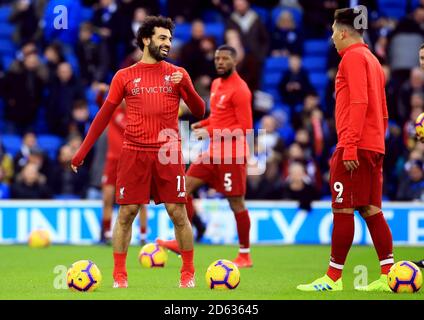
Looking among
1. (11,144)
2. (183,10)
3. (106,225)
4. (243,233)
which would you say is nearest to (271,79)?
(183,10)

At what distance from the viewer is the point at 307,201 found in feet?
60.8

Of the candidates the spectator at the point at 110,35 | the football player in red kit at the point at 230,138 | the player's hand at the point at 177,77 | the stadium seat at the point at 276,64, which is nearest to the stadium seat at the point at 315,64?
the stadium seat at the point at 276,64

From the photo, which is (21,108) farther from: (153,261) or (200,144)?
(153,261)

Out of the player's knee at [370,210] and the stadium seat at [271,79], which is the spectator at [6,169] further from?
the player's knee at [370,210]

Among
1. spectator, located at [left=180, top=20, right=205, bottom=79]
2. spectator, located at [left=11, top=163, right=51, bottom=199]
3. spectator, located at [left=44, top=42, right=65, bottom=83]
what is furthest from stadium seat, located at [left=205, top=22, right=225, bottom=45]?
spectator, located at [left=11, top=163, right=51, bottom=199]

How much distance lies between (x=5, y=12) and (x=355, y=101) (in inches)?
658

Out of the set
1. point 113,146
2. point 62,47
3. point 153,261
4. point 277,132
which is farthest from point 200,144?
point 62,47

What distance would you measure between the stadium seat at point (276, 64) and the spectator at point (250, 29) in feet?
3.13

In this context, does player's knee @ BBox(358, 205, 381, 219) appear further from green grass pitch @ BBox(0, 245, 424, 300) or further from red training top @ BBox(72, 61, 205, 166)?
red training top @ BBox(72, 61, 205, 166)

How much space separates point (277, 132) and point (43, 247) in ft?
17.7

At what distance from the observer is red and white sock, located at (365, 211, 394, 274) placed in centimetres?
1037

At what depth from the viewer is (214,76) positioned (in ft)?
69.9

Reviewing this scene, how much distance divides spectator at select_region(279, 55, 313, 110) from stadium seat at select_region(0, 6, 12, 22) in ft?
23.4

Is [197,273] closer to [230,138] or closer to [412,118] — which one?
[230,138]
